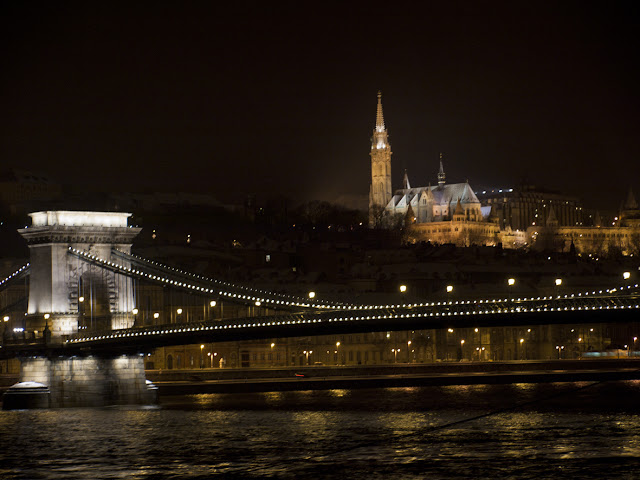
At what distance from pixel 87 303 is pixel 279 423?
1051cm

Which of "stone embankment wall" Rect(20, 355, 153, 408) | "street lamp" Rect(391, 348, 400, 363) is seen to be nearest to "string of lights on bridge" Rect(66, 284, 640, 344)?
"stone embankment wall" Rect(20, 355, 153, 408)

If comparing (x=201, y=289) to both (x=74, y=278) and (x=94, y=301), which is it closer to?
(x=94, y=301)

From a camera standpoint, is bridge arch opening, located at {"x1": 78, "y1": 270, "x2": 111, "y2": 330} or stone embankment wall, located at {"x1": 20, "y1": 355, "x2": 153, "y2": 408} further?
bridge arch opening, located at {"x1": 78, "y1": 270, "x2": 111, "y2": 330}

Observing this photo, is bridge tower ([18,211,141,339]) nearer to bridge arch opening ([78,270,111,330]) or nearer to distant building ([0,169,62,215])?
bridge arch opening ([78,270,111,330])

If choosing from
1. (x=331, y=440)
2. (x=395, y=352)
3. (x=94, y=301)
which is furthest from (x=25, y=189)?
(x=331, y=440)

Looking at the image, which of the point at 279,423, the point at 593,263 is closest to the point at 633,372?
the point at 279,423

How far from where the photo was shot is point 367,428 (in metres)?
47.6

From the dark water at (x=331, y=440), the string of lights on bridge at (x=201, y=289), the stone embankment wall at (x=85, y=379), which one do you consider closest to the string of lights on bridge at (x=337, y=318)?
the stone embankment wall at (x=85, y=379)

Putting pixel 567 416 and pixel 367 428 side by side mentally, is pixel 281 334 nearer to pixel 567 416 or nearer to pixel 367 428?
pixel 367 428

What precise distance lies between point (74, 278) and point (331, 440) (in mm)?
15511

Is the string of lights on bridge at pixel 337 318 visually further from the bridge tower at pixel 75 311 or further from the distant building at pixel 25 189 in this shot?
the distant building at pixel 25 189

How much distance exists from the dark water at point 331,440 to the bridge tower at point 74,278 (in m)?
3.95

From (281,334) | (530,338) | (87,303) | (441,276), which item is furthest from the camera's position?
(441,276)

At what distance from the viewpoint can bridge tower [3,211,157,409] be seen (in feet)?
174
